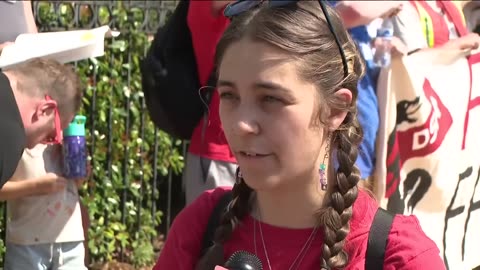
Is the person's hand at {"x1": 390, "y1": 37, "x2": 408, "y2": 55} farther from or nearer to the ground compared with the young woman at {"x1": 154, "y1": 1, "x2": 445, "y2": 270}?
nearer to the ground

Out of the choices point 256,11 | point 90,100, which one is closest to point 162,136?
point 90,100

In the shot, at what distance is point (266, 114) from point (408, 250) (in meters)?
0.47

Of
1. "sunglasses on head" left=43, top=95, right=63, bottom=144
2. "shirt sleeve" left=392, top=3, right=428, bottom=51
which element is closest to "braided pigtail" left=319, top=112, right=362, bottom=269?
"shirt sleeve" left=392, top=3, right=428, bottom=51

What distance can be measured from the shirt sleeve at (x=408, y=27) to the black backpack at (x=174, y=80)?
3.02 ft

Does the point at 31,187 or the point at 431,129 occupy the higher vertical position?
the point at 431,129

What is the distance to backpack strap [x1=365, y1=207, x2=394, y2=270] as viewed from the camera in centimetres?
235

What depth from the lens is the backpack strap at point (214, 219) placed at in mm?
2533

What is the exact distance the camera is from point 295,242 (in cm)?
246

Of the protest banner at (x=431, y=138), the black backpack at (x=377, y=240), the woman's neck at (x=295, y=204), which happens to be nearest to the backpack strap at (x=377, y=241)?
the black backpack at (x=377, y=240)

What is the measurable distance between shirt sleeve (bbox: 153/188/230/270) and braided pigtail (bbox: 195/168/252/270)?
0.05 meters

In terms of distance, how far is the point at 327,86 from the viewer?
247 centimetres

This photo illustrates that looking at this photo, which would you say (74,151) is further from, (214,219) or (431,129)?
(214,219)

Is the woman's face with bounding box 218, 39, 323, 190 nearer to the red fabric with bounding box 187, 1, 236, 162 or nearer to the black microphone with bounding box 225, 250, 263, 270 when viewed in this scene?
the black microphone with bounding box 225, 250, 263, 270

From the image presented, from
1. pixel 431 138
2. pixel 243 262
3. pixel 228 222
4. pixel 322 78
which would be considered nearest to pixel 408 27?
pixel 431 138
